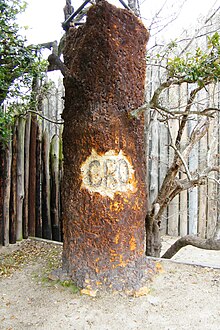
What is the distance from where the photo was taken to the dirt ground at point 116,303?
71.4 inches

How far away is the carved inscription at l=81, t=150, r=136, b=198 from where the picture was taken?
2.13 metres

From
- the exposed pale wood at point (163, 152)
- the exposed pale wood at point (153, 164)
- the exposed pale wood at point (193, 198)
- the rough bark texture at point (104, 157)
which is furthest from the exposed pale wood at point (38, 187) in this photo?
the exposed pale wood at point (193, 198)

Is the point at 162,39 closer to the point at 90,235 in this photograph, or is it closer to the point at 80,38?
the point at 80,38

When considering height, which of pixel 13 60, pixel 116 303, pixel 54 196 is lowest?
Result: pixel 116 303

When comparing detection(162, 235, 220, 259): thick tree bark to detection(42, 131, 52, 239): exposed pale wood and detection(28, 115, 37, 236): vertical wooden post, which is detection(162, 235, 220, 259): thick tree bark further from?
detection(28, 115, 37, 236): vertical wooden post

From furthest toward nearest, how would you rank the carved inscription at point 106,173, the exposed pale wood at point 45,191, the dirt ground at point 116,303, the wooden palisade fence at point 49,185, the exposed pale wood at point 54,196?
1. the exposed pale wood at point 54,196
2. the exposed pale wood at point 45,191
3. the wooden palisade fence at point 49,185
4. the carved inscription at point 106,173
5. the dirt ground at point 116,303

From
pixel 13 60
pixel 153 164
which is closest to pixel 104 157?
pixel 13 60

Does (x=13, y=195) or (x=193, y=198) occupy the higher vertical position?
(x=13, y=195)

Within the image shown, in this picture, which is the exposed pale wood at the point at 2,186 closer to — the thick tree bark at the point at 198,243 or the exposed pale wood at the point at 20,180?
the exposed pale wood at the point at 20,180

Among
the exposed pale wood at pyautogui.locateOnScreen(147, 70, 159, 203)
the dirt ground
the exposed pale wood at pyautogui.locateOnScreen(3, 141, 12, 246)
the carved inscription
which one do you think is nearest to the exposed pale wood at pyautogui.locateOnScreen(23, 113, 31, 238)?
the exposed pale wood at pyautogui.locateOnScreen(3, 141, 12, 246)

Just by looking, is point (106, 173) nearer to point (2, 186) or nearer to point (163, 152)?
point (2, 186)

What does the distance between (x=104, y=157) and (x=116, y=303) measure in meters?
0.91

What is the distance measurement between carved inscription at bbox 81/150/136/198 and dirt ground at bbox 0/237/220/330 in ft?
2.21

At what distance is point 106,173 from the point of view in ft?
6.98
